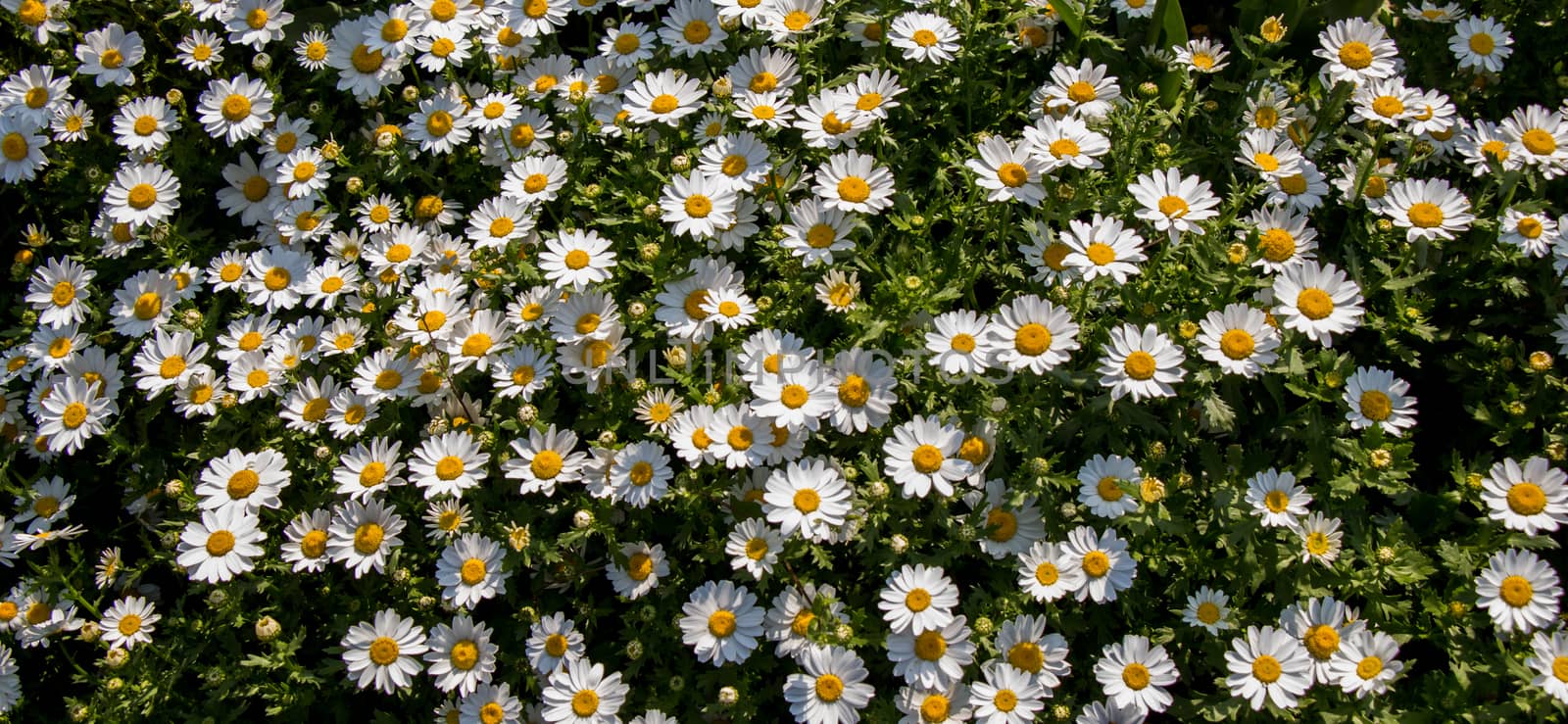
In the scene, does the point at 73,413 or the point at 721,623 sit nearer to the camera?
the point at 721,623

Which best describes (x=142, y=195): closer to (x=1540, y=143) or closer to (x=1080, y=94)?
(x=1080, y=94)

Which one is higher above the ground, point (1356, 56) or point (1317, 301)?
point (1356, 56)

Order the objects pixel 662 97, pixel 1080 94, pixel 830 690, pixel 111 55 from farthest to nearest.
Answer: pixel 111 55, pixel 662 97, pixel 1080 94, pixel 830 690

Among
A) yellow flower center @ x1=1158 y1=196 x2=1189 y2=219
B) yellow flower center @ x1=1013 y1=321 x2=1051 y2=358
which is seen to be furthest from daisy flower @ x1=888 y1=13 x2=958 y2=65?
yellow flower center @ x1=1013 y1=321 x2=1051 y2=358

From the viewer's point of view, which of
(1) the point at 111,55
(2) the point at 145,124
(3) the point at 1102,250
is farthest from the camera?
(1) the point at 111,55

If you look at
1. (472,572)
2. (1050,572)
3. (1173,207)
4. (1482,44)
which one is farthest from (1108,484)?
(1482,44)

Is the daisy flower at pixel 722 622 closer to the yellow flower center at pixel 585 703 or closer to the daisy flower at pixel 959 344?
the yellow flower center at pixel 585 703

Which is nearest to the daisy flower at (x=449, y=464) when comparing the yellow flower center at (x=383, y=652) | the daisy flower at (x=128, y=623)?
the yellow flower center at (x=383, y=652)

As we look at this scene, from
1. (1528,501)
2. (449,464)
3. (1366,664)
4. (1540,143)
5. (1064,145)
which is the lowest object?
(449,464)

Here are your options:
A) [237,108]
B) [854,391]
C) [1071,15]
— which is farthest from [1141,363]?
[237,108]
